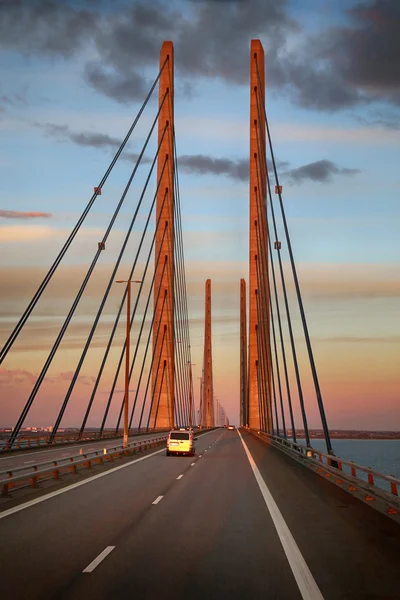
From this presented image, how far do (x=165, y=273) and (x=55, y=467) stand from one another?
46851mm

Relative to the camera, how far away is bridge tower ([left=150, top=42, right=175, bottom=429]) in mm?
64625

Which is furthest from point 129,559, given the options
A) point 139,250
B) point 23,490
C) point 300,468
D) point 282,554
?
point 139,250

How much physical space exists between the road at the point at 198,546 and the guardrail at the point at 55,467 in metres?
1.36

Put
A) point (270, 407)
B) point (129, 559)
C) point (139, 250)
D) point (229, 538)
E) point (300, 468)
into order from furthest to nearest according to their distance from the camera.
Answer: point (270, 407) → point (139, 250) → point (300, 468) → point (229, 538) → point (129, 559)

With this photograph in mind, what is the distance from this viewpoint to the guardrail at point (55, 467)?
1956 centimetres

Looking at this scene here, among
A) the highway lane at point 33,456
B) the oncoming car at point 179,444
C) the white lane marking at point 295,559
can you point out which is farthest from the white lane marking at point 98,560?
the oncoming car at point 179,444

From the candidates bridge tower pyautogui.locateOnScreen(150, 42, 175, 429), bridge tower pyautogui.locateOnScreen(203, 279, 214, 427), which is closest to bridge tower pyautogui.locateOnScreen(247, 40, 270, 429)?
bridge tower pyautogui.locateOnScreen(150, 42, 175, 429)

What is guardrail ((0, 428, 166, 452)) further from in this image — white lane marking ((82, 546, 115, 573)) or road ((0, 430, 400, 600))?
white lane marking ((82, 546, 115, 573))

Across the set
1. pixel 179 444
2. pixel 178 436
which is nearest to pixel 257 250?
pixel 178 436

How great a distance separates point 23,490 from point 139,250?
31331mm

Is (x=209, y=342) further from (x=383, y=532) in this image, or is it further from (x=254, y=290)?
(x=383, y=532)

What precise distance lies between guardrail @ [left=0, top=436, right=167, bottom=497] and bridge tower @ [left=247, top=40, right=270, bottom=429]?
16438 mm

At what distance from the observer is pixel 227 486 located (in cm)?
2228

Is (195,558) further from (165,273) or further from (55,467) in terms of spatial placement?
(165,273)
